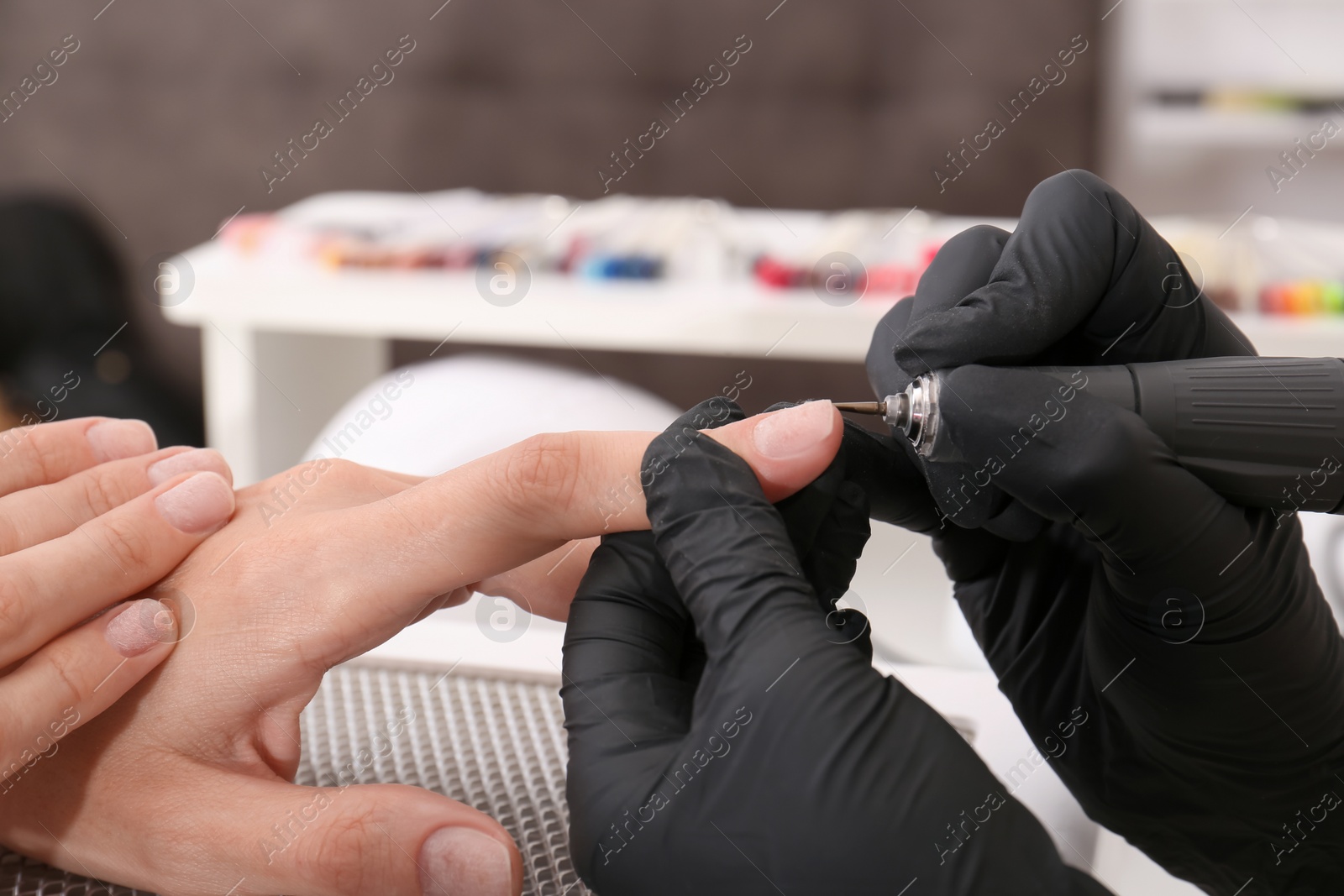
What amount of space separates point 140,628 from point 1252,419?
0.61m

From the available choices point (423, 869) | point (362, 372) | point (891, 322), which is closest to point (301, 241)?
point (362, 372)

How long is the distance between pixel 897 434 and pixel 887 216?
101 cm

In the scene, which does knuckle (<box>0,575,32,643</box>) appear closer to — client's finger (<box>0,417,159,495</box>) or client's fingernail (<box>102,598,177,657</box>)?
client's fingernail (<box>102,598,177,657</box>)

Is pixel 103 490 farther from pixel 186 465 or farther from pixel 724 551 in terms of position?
pixel 724 551

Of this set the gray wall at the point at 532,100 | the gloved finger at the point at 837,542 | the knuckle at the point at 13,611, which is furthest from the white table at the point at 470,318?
the knuckle at the point at 13,611

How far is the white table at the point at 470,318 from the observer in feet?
4.01

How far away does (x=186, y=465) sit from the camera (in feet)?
2.19

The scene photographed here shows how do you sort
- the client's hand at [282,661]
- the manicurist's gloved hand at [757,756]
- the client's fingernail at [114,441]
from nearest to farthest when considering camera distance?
the manicurist's gloved hand at [757,756] < the client's hand at [282,661] < the client's fingernail at [114,441]

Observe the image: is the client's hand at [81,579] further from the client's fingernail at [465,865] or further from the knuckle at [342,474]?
the client's fingernail at [465,865]

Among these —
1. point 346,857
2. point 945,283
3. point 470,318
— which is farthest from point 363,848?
point 470,318

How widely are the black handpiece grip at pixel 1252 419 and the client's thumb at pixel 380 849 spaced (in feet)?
1.20

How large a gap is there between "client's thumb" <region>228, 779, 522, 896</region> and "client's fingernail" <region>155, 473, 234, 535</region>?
7.8 inches

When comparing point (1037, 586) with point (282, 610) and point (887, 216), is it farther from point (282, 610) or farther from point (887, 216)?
point (887, 216)

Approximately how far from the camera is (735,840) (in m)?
0.39
